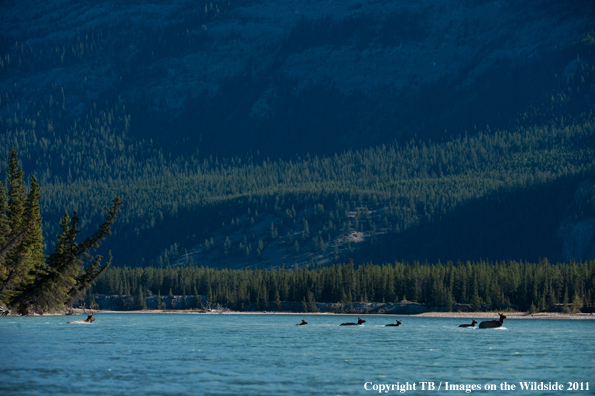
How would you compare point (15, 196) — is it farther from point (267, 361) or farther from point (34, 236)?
point (267, 361)

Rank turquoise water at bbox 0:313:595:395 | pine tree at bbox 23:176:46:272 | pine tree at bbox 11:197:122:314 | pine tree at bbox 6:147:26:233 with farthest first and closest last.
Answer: pine tree at bbox 11:197:122:314, pine tree at bbox 23:176:46:272, pine tree at bbox 6:147:26:233, turquoise water at bbox 0:313:595:395

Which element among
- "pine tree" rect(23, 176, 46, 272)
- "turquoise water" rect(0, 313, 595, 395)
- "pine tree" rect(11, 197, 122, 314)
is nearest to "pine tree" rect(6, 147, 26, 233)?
"pine tree" rect(23, 176, 46, 272)

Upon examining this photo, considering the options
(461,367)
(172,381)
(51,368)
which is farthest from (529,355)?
(51,368)

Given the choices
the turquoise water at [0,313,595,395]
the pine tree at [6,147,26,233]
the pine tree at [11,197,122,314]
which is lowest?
the turquoise water at [0,313,595,395]

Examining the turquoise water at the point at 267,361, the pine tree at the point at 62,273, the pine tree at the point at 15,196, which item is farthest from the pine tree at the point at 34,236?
the turquoise water at the point at 267,361

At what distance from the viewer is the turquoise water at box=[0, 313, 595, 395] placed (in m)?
63.5

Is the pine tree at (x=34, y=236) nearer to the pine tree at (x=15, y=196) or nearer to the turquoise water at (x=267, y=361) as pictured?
the pine tree at (x=15, y=196)

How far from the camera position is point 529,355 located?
289 ft

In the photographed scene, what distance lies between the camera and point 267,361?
8025 centimetres

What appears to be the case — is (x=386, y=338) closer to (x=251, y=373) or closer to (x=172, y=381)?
(x=251, y=373)

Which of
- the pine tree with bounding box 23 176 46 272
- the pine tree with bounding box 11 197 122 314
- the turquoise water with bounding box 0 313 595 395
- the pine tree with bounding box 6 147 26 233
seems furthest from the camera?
the pine tree with bounding box 11 197 122 314

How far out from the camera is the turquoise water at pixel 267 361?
63469 mm

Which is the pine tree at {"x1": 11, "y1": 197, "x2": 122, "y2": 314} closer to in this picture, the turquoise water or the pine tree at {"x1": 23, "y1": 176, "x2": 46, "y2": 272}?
the pine tree at {"x1": 23, "y1": 176, "x2": 46, "y2": 272}

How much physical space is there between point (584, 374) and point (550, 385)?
25.4ft
